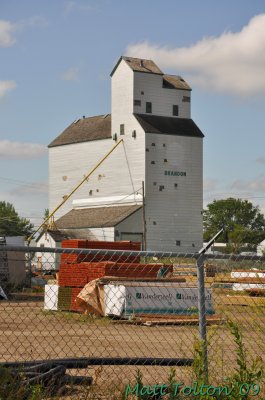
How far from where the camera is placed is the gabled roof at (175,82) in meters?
92.4

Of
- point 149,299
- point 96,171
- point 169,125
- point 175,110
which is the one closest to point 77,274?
point 149,299

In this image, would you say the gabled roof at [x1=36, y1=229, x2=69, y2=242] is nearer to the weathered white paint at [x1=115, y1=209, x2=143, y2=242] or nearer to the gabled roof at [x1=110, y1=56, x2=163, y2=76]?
the weathered white paint at [x1=115, y1=209, x2=143, y2=242]

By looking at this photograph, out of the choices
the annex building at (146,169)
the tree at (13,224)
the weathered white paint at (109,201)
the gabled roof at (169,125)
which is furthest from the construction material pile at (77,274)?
the tree at (13,224)

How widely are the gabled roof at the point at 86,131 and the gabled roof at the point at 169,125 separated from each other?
216 inches

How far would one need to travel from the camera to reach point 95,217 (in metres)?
90.9

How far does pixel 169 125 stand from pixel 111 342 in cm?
7495

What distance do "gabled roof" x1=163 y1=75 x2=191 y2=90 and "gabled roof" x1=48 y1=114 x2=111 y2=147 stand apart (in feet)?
25.4

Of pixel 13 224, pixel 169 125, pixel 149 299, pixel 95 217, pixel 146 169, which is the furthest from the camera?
pixel 13 224

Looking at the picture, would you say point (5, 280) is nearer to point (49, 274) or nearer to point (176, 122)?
point (49, 274)

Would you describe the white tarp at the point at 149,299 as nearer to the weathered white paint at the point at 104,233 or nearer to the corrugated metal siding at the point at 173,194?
the weathered white paint at the point at 104,233

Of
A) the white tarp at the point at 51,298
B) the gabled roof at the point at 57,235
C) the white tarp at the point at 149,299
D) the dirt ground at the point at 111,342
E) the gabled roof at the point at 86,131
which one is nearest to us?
the dirt ground at the point at 111,342

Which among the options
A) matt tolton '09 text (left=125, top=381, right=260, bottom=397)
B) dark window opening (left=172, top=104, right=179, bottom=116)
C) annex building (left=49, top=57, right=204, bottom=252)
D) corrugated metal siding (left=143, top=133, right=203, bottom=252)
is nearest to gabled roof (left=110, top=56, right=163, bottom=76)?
annex building (left=49, top=57, right=204, bottom=252)

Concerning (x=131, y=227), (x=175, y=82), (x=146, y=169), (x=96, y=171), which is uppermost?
(x=175, y=82)

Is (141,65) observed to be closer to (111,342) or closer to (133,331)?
(133,331)
